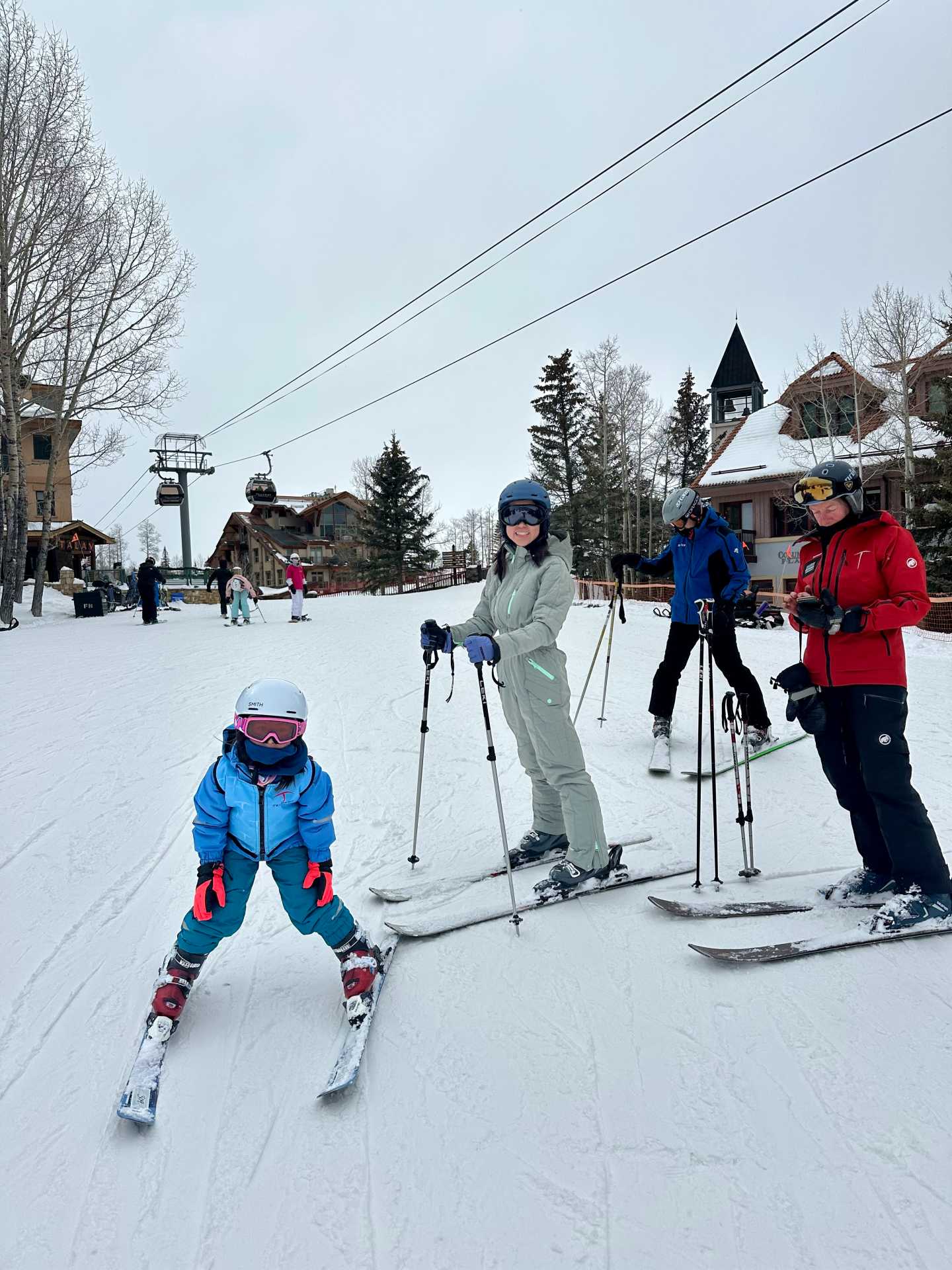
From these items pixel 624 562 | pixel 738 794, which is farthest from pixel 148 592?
pixel 738 794

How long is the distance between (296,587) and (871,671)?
17.7 meters

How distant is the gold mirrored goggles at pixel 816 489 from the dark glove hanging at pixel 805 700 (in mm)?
715

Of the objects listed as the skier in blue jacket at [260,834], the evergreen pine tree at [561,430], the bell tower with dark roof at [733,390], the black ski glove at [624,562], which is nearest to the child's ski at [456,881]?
the skier in blue jacket at [260,834]

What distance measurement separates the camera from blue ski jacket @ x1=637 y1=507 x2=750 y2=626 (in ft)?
16.7

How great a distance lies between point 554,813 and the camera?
3.91 m

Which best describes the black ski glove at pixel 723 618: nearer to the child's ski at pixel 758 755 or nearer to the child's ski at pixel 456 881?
the child's ski at pixel 758 755

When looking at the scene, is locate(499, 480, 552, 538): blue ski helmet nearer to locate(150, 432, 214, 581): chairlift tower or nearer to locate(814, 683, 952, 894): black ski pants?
locate(814, 683, 952, 894): black ski pants

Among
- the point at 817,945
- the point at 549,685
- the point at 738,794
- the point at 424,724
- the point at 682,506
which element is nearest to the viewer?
the point at 817,945

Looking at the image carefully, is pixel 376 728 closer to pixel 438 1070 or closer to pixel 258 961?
pixel 258 961

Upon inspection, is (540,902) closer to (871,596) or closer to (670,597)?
(871,596)

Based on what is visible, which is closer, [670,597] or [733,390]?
[670,597]

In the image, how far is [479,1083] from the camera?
2.28m

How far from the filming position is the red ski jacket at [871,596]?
2.85m

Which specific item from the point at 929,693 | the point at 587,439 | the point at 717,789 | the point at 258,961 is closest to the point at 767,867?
the point at 717,789
